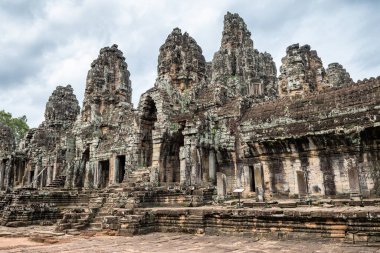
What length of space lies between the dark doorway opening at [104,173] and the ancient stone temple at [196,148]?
150mm

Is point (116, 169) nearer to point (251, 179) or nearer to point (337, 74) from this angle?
point (251, 179)

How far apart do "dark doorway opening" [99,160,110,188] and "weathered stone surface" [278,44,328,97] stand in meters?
15.0

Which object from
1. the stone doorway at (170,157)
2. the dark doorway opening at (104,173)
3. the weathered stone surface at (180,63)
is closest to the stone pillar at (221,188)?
the stone doorway at (170,157)

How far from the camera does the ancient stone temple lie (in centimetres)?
1317

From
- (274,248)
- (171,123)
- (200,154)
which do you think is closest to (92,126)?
(171,123)

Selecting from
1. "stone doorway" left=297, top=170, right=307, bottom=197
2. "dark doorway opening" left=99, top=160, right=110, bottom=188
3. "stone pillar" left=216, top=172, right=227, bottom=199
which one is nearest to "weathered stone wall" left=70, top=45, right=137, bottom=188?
"dark doorway opening" left=99, top=160, right=110, bottom=188

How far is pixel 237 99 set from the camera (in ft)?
61.1

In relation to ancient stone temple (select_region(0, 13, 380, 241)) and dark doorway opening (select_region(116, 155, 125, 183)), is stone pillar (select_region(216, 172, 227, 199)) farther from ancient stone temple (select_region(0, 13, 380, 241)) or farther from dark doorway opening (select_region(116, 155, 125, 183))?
dark doorway opening (select_region(116, 155, 125, 183))

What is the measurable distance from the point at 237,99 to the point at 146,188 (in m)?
7.82

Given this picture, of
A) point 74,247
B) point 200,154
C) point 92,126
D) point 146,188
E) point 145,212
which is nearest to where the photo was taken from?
point 74,247

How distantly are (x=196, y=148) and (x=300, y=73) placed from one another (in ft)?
37.5

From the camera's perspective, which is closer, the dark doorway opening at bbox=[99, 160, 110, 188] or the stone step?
the stone step

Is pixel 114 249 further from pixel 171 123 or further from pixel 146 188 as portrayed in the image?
pixel 171 123

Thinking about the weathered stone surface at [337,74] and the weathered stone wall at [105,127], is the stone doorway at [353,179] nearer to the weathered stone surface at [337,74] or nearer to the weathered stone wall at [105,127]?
the weathered stone wall at [105,127]
